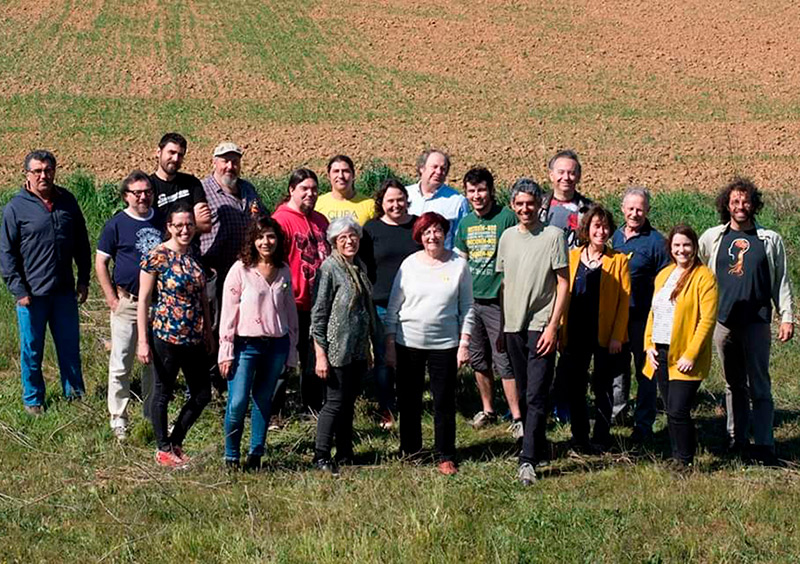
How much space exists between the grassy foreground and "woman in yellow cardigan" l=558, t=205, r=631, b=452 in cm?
27

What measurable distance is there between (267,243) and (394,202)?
1.15 meters

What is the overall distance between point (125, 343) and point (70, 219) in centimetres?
117

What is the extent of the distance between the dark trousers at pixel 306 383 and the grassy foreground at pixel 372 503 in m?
0.25

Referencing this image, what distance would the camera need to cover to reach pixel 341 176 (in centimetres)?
748

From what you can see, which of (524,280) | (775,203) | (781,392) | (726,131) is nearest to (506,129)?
(726,131)

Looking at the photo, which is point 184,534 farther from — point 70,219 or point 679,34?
point 679,34

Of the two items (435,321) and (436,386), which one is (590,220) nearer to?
(435,321)

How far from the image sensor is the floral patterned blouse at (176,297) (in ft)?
21.1

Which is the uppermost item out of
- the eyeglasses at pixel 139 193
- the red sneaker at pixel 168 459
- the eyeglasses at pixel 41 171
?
the eyeglasses at pixel 41 171

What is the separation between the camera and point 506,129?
3012 cm

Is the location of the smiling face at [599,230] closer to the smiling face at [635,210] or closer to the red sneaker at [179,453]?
the smiling face at [635,210]

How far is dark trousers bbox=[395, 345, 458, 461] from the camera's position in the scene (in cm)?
647

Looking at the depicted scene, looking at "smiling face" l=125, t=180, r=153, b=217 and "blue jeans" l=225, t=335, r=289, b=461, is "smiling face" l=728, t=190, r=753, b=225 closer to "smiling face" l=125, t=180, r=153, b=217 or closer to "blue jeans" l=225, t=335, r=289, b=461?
"blue jeans" l=225, t=335, r=289, b=461

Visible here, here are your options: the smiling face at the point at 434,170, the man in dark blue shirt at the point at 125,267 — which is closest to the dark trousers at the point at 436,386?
the smiling face at the point at 434,170
